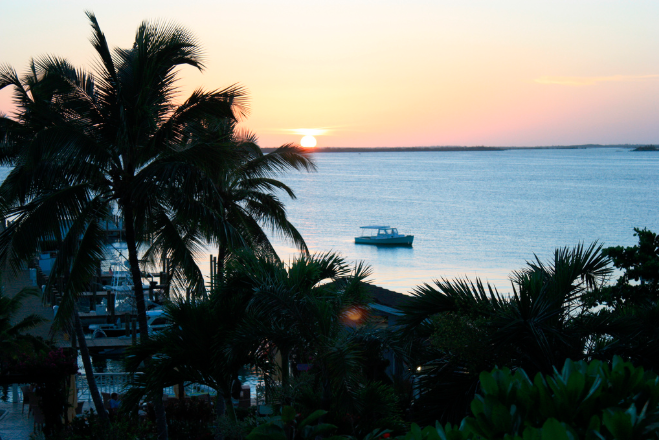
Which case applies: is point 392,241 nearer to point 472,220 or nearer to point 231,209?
point 472,220

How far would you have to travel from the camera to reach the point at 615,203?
8644cm

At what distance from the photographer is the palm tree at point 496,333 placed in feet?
20.7

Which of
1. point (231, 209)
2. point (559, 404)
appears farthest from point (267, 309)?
point (231, 209)

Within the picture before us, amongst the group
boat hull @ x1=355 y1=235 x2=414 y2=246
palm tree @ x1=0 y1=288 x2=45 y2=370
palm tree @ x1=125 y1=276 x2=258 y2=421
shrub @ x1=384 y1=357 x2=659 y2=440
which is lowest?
boat hull @ x1=355 y1=235 x2=414 y2=246

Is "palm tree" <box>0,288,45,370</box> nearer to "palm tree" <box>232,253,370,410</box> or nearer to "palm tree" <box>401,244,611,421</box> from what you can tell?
"palm tree" <box>232,253,370,410</box>

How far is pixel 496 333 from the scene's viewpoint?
630cm

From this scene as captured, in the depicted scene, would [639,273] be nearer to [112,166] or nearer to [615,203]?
[112,166]

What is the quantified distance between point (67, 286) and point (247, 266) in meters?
3.32

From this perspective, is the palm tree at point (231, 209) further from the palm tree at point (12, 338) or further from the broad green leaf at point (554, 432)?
the broad green leaf at point (554, 432)

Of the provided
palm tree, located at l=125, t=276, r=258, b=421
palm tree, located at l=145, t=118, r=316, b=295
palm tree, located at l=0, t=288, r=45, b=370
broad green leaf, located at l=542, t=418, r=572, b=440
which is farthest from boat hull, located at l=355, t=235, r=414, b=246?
broad green leaf, located at l=542, t=418, r=572, b=440

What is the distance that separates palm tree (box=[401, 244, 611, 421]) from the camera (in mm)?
6312

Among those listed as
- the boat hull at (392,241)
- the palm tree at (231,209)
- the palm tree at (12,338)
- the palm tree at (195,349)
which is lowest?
the boat hull at (392,241)

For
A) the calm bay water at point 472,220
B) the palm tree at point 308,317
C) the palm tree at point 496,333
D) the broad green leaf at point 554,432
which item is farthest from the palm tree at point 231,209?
the calm bay water at point 472,220

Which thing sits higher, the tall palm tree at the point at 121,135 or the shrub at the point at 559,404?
the tall palm tree at the point at 121,135
